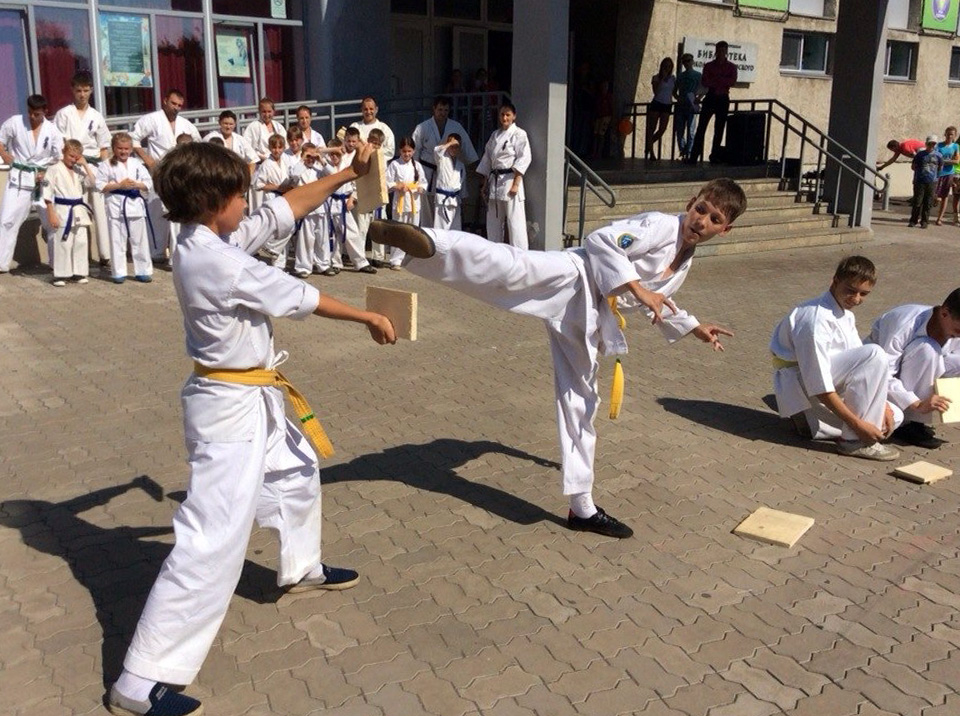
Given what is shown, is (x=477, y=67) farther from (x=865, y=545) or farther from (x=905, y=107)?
(x=865, y=545)

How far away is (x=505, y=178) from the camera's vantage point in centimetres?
1221

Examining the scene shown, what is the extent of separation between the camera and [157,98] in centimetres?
1320

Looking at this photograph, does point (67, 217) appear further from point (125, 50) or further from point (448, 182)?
point (448, 182)

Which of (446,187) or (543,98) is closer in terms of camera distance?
(543,98)

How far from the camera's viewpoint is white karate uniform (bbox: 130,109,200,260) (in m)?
11.3

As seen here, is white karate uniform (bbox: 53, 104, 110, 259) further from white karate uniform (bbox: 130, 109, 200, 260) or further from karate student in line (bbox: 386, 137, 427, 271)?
karate student in line (bbox: 386, 137, 427, 271)

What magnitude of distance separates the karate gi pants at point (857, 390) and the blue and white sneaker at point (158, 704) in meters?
4.33

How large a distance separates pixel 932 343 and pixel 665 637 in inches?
131

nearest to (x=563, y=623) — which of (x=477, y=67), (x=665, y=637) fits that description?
(x=665, y=637)

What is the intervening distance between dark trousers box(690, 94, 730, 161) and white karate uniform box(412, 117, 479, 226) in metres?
6.17

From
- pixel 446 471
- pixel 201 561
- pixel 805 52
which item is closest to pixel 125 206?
pixel 446 471

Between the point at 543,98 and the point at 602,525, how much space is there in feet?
28.4

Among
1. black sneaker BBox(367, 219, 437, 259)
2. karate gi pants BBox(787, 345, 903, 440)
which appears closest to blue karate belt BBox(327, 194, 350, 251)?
karate gi pants BBox(787, 345, 903, 440)

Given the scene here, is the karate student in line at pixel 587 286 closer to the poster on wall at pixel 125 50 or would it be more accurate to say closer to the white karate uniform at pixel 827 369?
the white karate uniform at pixel 827 369
